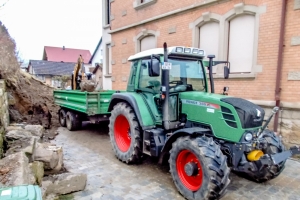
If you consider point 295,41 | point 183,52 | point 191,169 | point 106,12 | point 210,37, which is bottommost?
point 191,169

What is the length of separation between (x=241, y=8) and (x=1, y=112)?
21.6ft

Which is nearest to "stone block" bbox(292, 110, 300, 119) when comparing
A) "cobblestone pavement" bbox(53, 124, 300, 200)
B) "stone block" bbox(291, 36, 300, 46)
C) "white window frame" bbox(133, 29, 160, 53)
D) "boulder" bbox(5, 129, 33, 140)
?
"cobblestone pavement" bbox(53, 124, 300, 200)

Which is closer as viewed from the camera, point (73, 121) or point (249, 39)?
point (249, 39)

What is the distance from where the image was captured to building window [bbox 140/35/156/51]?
9.45m

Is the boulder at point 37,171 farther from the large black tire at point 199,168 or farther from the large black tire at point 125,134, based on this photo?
the large black tire at point 199,168

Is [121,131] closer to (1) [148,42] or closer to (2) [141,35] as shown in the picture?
(1) [148,42]

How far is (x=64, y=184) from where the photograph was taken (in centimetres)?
340

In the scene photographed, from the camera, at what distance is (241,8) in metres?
6.34

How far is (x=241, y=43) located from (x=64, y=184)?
5819 mm

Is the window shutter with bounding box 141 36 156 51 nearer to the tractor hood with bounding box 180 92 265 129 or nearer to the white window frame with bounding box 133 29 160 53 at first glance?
the white window frame with bounding box 133 29 160 53

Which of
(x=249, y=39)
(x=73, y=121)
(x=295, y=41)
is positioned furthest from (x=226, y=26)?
(x=73, y=121)

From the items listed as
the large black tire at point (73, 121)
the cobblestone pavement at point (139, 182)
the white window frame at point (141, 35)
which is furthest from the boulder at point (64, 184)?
the white window frame at point (141, 35)

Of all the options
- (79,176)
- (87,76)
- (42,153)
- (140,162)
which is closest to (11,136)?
(42,153)

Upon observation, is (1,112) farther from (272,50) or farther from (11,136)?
(272,50)
